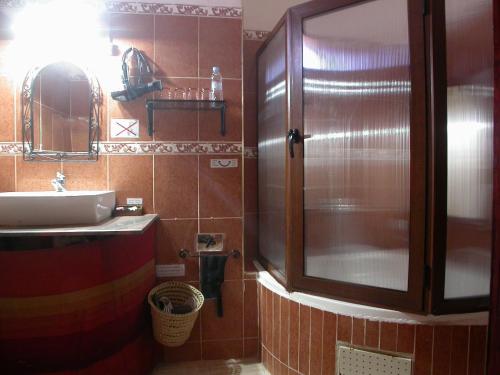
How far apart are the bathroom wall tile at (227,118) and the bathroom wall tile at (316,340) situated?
1.06 metres

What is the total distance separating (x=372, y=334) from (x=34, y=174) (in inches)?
77.4

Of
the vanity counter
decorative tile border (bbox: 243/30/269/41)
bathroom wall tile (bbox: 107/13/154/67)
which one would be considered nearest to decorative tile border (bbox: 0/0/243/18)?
bathroom wall tile (bbox: 107/13/154/67)

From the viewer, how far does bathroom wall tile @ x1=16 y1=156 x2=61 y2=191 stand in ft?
5.30

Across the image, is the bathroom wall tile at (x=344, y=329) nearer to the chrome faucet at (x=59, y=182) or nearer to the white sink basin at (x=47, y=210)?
the white sink basin at (x=47, y=210)

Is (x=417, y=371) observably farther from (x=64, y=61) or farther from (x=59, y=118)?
(x=64, y=61)

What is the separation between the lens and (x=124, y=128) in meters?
1.65

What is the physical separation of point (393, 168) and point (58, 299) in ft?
5.03

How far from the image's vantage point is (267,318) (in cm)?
159

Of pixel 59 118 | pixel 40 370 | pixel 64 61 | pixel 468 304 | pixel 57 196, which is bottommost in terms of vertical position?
pixel 40 370

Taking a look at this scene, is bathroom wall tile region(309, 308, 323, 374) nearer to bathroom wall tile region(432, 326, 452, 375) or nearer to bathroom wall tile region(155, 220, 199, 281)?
bathroom wall tile region(432, 326, 452, 375)

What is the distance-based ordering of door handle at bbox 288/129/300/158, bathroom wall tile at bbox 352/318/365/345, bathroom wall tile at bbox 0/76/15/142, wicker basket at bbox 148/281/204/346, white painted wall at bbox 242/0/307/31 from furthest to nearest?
1. white painted wall at bbox 242/0/307/31
2. bathroom wall tile at bbox 0/76/15/142
3. wicker basket at bbox 148/281/204/346
4. door handle at bbox 288/129/300/158
5. bathroom wall tile at bbox 352/318/365/345

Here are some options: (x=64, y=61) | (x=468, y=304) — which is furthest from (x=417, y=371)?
(x=64, y=61)

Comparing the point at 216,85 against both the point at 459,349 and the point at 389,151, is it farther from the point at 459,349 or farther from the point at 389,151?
the point at 459,349

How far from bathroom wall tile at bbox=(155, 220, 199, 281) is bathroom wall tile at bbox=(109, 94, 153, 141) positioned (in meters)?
0.54
